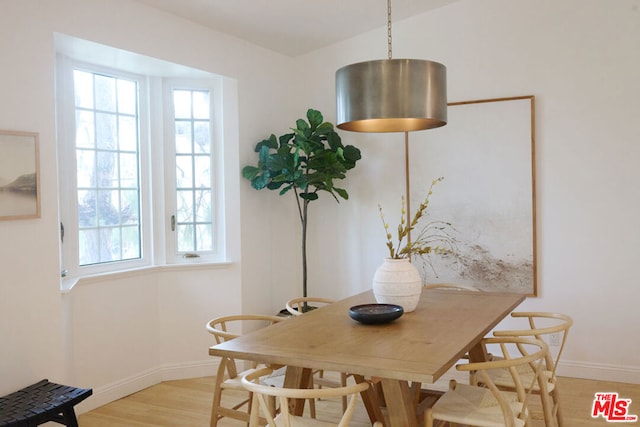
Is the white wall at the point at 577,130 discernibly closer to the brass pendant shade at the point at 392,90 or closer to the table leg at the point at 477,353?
the table leg at the point at 477,353

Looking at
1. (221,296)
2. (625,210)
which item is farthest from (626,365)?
(221,296)

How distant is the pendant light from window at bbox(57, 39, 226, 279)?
2.12 m

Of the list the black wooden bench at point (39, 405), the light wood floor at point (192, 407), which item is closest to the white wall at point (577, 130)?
the light wood floor at point (192, 407)

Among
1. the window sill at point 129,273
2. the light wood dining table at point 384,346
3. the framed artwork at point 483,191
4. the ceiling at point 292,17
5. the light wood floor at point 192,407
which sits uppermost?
the ceiling at point 292,17

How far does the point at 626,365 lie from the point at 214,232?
3320 mm

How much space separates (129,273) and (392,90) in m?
2.64

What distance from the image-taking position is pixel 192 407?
4.01 meters

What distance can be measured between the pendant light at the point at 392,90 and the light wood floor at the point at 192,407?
1904 mm

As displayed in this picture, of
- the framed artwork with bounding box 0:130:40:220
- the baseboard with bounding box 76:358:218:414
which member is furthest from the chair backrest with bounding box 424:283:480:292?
the framed artwork with bounding box 0:130:40:220

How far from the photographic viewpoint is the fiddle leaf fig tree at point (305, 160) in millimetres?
4727

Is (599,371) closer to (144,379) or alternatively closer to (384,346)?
(384,346)

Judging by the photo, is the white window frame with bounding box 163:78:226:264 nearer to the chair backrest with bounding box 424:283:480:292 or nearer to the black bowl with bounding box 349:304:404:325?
the chair backrest with bounding box 424:283:480:292

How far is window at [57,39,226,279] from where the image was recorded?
13.4ft

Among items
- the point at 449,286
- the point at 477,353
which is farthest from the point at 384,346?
the point at 449,286
